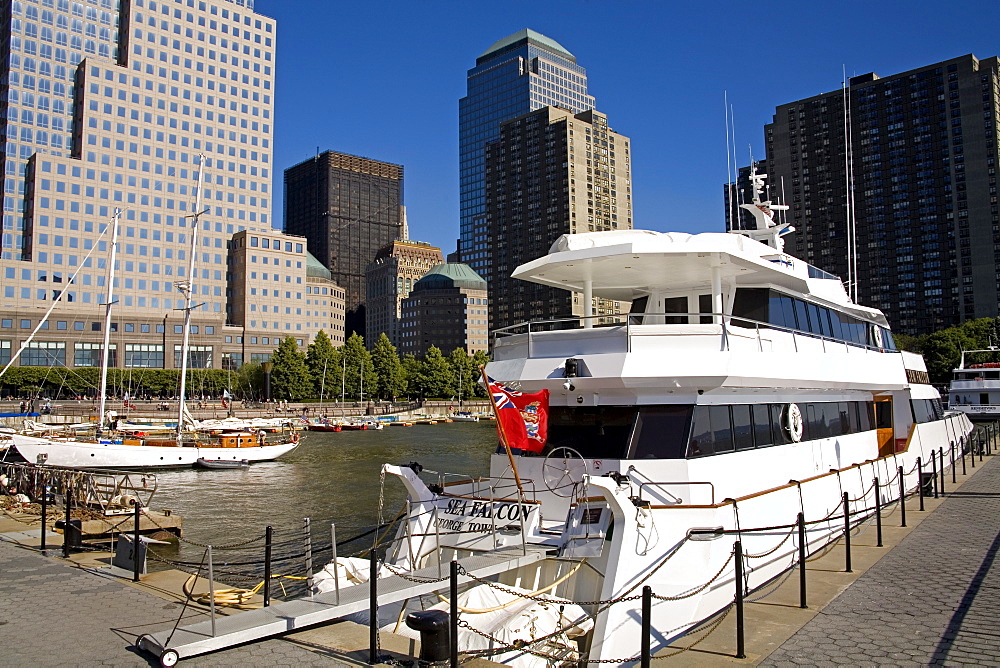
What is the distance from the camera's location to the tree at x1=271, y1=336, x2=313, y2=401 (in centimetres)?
10062

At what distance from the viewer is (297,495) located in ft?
109

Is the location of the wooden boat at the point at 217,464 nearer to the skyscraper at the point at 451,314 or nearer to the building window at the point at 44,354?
the building window at the point at 44,354

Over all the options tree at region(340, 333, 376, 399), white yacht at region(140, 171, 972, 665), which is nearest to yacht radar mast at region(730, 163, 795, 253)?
white yacht at region(140, 171, 972, 665)

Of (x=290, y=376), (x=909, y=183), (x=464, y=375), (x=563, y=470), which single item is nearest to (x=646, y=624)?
(x=563, y=470)

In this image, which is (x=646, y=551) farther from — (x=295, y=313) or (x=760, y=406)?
(x=295, y=313)

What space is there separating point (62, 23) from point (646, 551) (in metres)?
135

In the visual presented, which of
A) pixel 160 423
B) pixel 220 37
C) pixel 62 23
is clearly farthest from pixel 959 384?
pixel 62 23

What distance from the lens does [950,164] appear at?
114688mm

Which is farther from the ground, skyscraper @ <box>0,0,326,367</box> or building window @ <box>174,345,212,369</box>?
skyscraper @ <box>0,0,326,367</box>

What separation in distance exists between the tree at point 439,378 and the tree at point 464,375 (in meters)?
1.82

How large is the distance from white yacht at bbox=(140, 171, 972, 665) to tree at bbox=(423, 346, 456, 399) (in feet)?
336

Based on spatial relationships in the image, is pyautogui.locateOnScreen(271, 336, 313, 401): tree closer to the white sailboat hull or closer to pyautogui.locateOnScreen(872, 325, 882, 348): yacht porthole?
the white sailboat hull

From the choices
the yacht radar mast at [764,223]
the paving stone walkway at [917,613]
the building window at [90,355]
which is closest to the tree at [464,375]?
the building window at [90,355]

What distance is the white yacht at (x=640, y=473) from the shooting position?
30.2ft
